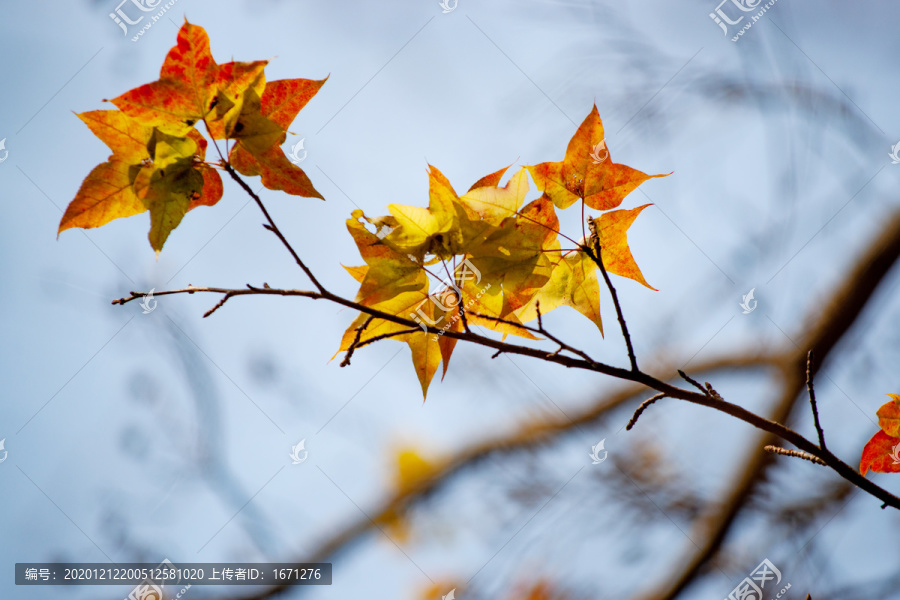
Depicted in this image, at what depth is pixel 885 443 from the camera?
28.4 inches

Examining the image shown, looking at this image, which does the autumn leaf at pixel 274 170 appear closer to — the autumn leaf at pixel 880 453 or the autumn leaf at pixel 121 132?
the autumn leaf at pixel 121 132

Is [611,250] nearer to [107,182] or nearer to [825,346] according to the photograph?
[107,182]

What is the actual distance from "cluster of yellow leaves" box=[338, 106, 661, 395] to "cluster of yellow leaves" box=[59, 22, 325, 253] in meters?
0.14

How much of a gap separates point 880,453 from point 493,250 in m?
0.63

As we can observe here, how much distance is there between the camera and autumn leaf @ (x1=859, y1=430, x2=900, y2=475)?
72cm

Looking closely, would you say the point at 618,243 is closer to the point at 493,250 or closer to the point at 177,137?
the point at 493,250

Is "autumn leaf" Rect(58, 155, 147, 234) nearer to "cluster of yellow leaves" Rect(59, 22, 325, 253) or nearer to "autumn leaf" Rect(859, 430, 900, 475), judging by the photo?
"cluster of yellow leaves" Rect(59, 22, 325, 253)

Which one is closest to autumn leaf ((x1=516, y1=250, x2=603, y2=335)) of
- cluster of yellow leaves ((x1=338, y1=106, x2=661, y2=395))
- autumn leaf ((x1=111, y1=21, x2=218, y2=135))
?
cluster of yellow leaves ((x1=338, y1=106, x2=661, y2=395))

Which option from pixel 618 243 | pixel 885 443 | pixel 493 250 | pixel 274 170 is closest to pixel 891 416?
pixel 885 443

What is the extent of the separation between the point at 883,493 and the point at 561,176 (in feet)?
1.71

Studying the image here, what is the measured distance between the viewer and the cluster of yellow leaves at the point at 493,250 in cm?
64

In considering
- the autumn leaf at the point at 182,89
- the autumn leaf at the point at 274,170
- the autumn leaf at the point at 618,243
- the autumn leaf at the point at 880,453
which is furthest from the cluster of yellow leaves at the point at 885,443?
the autumn leaf at the point at 182,89

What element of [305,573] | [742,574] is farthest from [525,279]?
[305,573]

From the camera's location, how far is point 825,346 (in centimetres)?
154
